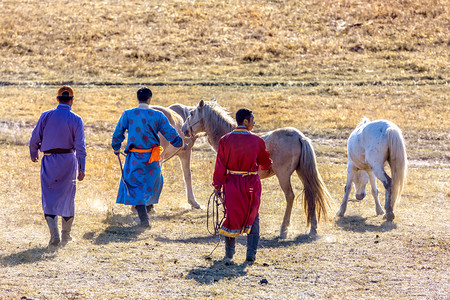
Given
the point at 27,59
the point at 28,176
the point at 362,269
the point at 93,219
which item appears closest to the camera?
the point at 362,269

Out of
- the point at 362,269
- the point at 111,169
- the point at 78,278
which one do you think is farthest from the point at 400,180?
the point at 111,169

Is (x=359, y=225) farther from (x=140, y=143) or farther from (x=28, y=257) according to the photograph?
(x=28, y=257)

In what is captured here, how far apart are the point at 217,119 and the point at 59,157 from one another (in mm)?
2623

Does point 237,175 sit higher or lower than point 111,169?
higher

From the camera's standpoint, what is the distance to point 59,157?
24.2ft

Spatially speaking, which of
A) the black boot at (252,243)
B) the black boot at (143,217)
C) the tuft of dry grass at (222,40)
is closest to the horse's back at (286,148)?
the black boot at (252,243)

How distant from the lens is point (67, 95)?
7.45 m

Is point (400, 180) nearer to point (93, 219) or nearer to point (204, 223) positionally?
point (204, 223)

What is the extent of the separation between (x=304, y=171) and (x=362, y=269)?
200cm

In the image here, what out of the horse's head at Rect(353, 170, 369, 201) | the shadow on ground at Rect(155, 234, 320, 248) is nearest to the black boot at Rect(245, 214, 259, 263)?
the shadow on ground at Rect(155, 234, 320, 248)

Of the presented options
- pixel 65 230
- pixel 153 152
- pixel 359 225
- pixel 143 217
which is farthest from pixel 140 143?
pixel 359 225

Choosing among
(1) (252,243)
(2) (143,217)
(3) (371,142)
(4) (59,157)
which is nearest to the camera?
(1) (252,243)

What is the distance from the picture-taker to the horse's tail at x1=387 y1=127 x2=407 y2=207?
30.7 feet

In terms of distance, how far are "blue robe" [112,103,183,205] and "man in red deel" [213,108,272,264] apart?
164 centimetres
